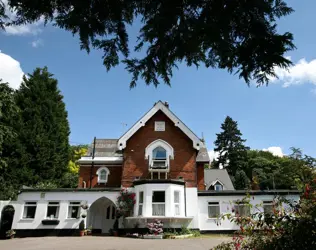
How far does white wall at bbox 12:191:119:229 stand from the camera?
→ 1897 cm

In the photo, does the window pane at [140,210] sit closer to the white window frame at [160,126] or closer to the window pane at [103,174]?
the window pane at [103,174]

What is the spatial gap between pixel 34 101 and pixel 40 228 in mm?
16439

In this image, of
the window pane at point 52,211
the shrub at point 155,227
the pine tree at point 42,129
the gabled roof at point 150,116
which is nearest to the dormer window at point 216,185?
the gabled roof at point 150,116

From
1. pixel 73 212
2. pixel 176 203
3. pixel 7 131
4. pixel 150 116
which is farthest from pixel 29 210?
pixel 150 116

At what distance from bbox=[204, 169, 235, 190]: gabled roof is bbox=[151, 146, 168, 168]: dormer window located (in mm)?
10282

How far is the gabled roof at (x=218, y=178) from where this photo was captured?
29.4 meters

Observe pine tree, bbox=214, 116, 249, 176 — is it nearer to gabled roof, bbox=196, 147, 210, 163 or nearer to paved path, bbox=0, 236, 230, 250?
gabled roof, bbox=196, 147, 210, 163

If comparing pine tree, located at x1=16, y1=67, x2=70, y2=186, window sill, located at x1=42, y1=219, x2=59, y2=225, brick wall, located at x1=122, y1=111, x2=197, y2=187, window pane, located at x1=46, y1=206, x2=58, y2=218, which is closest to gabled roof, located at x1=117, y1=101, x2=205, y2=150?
brick wall, located at x1=122, y1=111, x2=197, y2=187

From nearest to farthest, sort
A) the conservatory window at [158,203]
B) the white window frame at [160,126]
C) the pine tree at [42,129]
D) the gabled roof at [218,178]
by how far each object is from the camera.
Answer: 1. the conservatory window at [158,203]
2. the white window frame at [160,126]
3. the pine tree at [42,129]
4. the gabled roof at [218,178]

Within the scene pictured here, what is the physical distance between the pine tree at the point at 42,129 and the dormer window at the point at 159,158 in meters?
13.4

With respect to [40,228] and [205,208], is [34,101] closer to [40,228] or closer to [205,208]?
[40,228]

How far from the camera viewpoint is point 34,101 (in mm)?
30047

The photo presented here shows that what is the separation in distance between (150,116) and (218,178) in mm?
13268

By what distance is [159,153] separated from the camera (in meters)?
22.1
